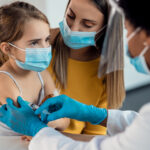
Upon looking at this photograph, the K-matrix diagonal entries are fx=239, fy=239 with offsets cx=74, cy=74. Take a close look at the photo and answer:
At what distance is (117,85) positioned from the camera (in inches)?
61.4

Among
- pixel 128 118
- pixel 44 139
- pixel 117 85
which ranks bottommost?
pixel 117 85

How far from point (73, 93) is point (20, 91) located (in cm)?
40

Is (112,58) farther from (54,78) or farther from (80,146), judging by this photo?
(54,78)

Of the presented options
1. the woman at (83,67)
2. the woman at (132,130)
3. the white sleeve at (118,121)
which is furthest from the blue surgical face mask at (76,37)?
the woman at (132,130)

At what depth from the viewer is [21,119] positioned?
42.9 inches

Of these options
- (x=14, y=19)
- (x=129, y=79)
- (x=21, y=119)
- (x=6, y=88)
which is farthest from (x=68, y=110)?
(x=129, y=79)

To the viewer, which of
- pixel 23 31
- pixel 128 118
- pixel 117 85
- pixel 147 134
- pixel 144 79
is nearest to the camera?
pixel 147 134

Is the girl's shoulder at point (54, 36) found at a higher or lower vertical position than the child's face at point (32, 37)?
lower

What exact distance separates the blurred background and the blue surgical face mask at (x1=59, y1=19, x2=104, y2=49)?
71 cm

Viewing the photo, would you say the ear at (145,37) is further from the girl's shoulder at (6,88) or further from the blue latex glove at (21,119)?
the girl's shoulder at (6,88)

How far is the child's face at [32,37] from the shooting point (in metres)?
1.29

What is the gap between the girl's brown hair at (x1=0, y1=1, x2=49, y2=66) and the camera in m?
1.30

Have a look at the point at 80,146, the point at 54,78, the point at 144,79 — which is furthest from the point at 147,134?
the point at 144,79

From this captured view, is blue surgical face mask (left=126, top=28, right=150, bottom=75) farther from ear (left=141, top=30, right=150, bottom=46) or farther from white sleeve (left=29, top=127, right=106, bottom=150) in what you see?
white sleeve (left=29, top=127, right=106, bottom=150)
